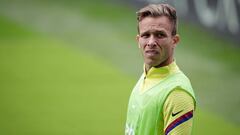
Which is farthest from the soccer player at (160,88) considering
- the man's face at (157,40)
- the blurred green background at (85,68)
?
the blurred green background at (85,68)

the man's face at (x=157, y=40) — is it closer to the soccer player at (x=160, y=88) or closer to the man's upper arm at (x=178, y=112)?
the soccer player at (x=160, y=88)

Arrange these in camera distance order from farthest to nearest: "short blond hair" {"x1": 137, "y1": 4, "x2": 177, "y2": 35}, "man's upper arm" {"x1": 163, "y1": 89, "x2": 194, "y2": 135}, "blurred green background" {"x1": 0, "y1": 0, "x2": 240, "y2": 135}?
"blurred green background" {"x1": 0, "y1": 0, "x2": 240, "y2": 135} < "short blond hair" {"x1": 137, "y1": 4, "x2": 177, "y2": 35} < "man's upper arm" {"x1": 163, "y1": 89, "x2": 194, "y2": 135}

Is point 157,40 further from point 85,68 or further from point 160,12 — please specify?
point 85,68

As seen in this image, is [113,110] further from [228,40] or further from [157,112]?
[157,112]

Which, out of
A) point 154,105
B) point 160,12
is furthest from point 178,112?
point 160,12

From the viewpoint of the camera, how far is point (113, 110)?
16.3 ft

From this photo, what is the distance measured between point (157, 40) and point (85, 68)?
3.15 meters

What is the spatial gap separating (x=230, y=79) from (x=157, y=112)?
126 inches

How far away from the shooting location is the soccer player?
1948mm

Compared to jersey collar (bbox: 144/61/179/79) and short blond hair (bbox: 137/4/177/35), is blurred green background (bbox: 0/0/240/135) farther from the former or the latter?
short blond hair (bbox: 137/4/177/35)

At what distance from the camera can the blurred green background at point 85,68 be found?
4.88m

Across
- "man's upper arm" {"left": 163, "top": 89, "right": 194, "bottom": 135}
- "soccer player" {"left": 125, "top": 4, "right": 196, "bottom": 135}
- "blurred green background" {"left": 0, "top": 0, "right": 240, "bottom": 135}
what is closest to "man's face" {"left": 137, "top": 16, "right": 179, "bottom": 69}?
"soccer player" {"left": 125, "top": 4, "right": 196, "bottom": 135}

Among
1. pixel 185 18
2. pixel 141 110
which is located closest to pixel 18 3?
pixel 185 18

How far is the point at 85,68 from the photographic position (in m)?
5.20
